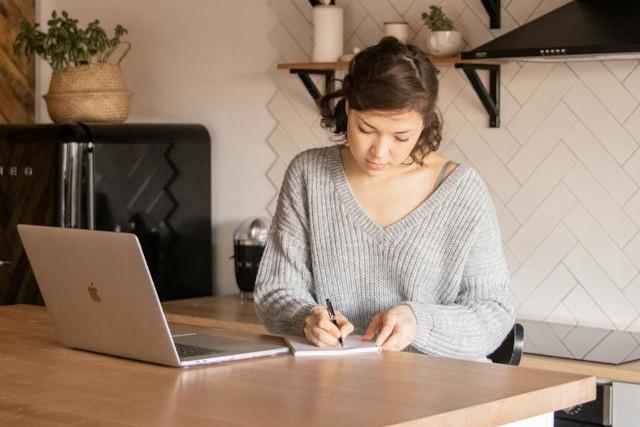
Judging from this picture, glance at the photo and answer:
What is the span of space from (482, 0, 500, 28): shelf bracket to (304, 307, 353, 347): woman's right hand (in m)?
1.57

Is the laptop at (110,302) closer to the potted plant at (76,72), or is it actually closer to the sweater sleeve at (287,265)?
the sweater sleeve at (287,265)

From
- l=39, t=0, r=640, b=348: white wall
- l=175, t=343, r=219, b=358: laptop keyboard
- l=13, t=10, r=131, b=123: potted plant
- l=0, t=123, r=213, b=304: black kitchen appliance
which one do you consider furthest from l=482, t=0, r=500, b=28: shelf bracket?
l=175, t=343, r=219, b=358: laptop keyboard

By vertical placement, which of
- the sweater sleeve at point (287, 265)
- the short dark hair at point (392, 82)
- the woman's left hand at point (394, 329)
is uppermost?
the short dark hair at point (392, 82)

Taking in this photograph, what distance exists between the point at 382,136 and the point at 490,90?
4.30ft

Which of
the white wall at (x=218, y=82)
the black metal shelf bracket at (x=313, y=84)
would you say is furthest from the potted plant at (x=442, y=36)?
the white wall at (x=218, y=82)

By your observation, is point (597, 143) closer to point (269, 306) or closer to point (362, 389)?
point (269, 306)

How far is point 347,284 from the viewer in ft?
8.08

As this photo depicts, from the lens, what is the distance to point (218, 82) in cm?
424

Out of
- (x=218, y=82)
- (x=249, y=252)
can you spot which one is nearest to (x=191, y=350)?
(x=249, y=252)

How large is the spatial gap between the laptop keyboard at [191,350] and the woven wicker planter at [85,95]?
2.06 m

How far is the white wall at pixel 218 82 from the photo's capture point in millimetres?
4121

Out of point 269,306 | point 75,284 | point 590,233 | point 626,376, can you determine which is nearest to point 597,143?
point 590,233

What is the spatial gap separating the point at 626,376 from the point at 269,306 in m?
0.93

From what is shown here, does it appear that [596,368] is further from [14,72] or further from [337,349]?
[14,72]
